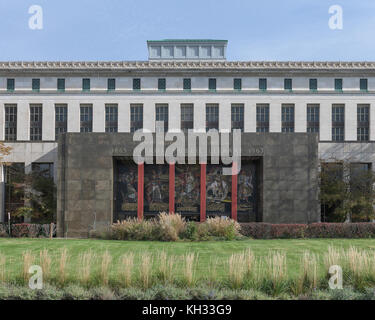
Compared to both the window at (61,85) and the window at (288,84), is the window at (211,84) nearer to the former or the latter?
the window at (288,84)

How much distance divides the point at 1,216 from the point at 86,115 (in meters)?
13.9

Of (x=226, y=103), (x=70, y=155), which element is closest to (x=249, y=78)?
(x=226, y=103)

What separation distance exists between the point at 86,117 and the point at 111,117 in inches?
110

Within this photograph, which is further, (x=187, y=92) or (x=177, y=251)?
(x=187, y=92)

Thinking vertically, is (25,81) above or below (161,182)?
above

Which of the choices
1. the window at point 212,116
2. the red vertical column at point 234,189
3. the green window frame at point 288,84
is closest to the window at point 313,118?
the green window frame at point 288,84

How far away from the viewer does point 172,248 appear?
2291cm

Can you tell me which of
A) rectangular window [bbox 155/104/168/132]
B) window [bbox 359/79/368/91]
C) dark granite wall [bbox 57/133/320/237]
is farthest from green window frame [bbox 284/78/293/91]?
dark granite wall [bbox 57/133/320/237]

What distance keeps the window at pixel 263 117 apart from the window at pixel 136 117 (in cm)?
1306

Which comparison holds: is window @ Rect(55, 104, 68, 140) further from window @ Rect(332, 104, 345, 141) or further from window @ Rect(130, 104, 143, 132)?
window @ Rect(332, 104, 345, 141)

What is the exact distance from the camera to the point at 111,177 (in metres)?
36.6

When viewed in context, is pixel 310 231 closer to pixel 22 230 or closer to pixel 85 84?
pixel 22 230

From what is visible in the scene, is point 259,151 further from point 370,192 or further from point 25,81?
point 25,81

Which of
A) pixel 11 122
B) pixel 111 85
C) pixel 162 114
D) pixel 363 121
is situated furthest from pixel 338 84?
pixel 11 122
